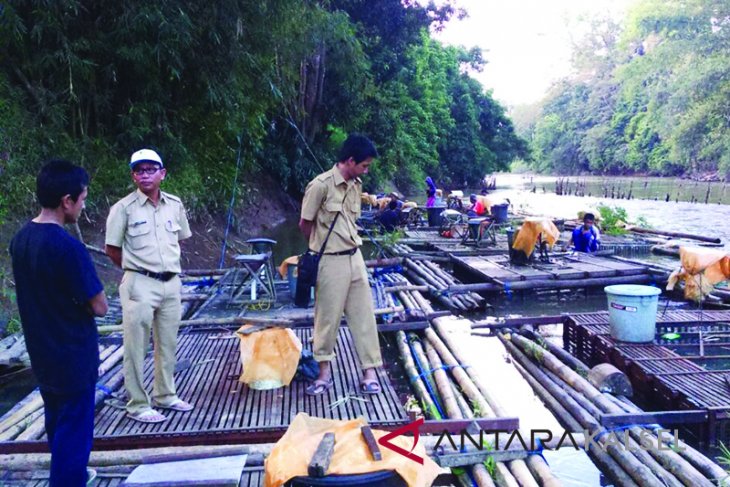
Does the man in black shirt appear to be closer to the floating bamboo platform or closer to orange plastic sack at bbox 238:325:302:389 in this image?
orange plastic sack at bbox 238:325:302:389

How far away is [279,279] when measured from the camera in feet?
26.9

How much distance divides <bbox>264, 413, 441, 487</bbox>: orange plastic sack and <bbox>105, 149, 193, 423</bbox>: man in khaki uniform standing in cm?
139

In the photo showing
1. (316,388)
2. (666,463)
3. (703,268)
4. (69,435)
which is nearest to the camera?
(69,435)

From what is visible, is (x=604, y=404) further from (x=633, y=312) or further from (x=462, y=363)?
(x=633, y=312)

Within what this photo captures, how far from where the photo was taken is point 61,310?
2.49 metres

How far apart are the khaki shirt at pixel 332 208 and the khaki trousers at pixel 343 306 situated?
98 mm

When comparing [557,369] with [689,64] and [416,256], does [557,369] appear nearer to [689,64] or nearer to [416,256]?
[416,256]

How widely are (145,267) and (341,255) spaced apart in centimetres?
121

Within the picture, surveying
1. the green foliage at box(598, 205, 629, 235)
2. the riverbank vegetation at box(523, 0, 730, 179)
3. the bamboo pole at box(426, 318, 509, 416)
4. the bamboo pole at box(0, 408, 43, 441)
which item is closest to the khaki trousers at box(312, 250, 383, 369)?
the bamboo pole at box(426, 318, 509, 416)

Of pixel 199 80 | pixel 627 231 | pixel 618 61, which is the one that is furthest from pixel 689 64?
pixel 199 80

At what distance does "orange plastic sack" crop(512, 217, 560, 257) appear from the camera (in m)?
9.72

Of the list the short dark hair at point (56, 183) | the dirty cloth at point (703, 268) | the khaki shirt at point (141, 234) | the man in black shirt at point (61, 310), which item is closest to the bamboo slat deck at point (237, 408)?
the man in black shirt at point (61, 310)

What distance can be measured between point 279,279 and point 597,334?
4.35 metres

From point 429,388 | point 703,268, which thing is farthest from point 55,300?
point 703,268
